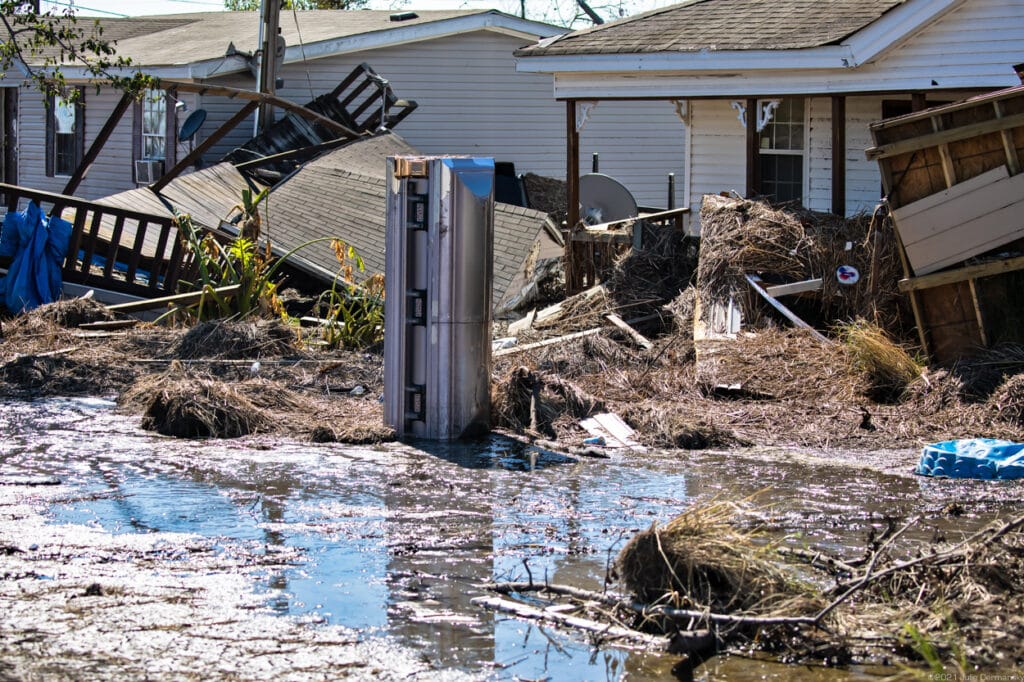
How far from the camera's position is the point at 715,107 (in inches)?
706

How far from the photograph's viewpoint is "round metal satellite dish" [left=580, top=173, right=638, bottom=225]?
58.3ft

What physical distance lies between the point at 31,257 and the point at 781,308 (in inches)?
344

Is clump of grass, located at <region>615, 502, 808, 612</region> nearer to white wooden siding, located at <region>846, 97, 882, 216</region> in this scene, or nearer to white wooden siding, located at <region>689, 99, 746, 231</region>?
white wooden siding, located at <region>846, 97, 882, 216</region>

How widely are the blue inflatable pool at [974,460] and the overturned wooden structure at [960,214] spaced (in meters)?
2.41

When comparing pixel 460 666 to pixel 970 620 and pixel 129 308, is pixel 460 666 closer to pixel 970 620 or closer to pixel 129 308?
pixel 970 620

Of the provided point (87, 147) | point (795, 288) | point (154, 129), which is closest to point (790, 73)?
point (795, 288)

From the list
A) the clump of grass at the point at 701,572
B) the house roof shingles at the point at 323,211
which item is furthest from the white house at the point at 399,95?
the clump of grass at the point at 701,572

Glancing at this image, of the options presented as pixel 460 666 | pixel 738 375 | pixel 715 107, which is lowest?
pixel 460 666

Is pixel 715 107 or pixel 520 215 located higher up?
pixel 715 107

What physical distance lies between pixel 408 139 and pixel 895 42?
12527 mm

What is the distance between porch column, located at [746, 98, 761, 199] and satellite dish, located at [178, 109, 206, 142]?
901 cm

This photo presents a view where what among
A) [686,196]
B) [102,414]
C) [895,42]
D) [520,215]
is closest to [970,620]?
[102,414]

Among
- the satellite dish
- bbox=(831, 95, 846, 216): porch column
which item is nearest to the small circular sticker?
bbox=(831, 95, 846, 216): porch column

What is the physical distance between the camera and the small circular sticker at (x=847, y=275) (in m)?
12.1
